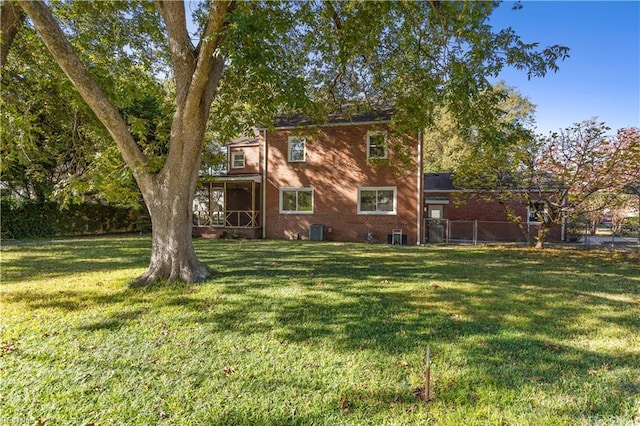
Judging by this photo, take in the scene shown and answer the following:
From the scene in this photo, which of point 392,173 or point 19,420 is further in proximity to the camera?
point 392,173

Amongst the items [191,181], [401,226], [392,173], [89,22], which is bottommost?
[401,226]

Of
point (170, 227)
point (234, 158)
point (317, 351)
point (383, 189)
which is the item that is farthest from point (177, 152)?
point (234, 158)

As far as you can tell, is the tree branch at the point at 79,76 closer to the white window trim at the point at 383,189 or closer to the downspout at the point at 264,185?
the white window trim at the point at 383,189

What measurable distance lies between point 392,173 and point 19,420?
16.1 meters

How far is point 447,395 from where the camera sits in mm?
2986

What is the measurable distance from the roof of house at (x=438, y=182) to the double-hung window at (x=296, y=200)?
31.0ft

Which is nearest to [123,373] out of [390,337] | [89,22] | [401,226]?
[390,337]

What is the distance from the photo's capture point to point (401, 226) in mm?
16875

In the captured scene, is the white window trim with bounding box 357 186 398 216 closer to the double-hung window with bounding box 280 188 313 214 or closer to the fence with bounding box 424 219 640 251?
the fence with bounding box 424 219 640 251

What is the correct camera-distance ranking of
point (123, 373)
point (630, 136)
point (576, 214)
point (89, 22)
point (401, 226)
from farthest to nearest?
1. point (401, 226)
2. point (576, 214)
3. point (630, 136)
4. point (89, 22)
5. point (123, 373)

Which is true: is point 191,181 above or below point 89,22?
below

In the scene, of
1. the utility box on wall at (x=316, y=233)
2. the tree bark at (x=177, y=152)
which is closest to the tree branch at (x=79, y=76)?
the tree bark at (x=177, y=152)

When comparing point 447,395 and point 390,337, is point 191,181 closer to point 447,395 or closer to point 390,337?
point 390,337

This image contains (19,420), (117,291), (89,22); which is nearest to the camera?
(19,420)
